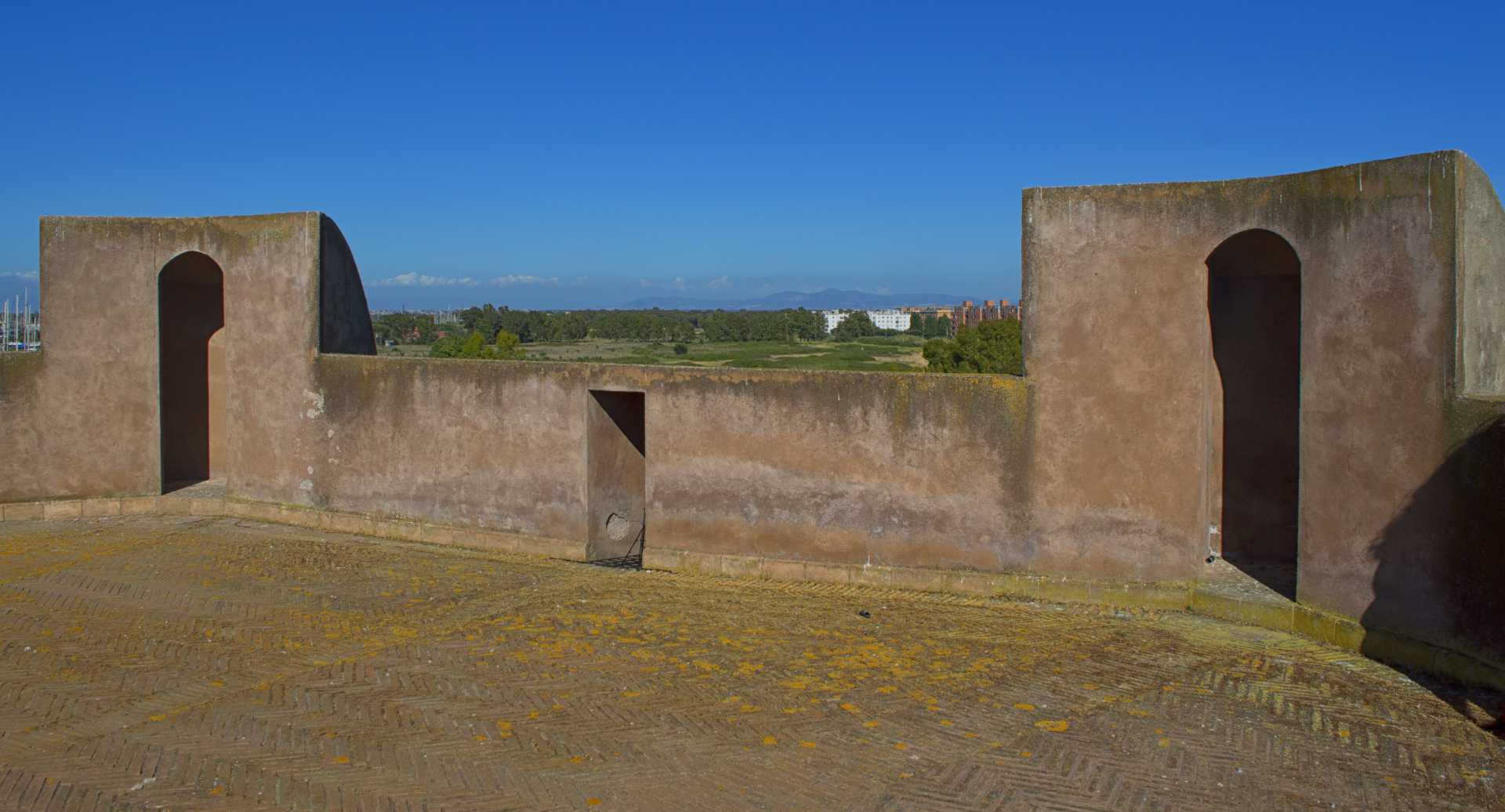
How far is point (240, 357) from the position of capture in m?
15.5

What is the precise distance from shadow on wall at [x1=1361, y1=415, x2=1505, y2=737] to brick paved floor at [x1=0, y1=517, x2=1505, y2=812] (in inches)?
18.5

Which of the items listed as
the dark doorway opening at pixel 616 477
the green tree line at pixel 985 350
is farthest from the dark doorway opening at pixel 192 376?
the green tree line at pixel 985 350

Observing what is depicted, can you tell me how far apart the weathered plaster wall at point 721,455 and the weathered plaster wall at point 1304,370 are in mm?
744

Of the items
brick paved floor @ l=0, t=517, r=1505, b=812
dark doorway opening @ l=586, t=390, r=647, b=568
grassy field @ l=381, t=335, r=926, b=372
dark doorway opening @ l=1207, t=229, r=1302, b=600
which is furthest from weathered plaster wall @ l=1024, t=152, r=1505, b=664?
grassy field @ l=381, t=335, r=926, b=372

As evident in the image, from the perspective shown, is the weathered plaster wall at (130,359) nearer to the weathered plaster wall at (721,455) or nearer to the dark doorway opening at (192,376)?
the weathered plaster wall at (721,455)

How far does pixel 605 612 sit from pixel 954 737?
4.34 metres

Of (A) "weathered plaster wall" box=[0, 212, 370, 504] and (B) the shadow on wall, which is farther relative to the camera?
(A) "weathered plaster wall" box=[0, 212, 370, 504]

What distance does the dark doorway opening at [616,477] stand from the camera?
1366 centimetres

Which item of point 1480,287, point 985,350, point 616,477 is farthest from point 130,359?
point 985,350

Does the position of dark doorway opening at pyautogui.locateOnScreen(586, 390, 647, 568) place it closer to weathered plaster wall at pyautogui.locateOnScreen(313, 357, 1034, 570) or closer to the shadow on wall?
weathered plaster wall at pyautogui.locateOnScreen(313, 357, 1034, 570)

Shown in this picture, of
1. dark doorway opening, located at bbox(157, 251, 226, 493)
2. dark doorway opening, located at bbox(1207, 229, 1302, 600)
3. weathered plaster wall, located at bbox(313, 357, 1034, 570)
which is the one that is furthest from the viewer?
dark doorway opening, located at bbox(157, 251, 226, 493)

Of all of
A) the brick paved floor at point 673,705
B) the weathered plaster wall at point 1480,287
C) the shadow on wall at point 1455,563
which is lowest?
the brick paved floor at point 673,705

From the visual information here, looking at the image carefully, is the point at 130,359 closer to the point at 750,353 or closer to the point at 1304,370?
the point at 1304,370

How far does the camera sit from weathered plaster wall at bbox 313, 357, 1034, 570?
11.8m
